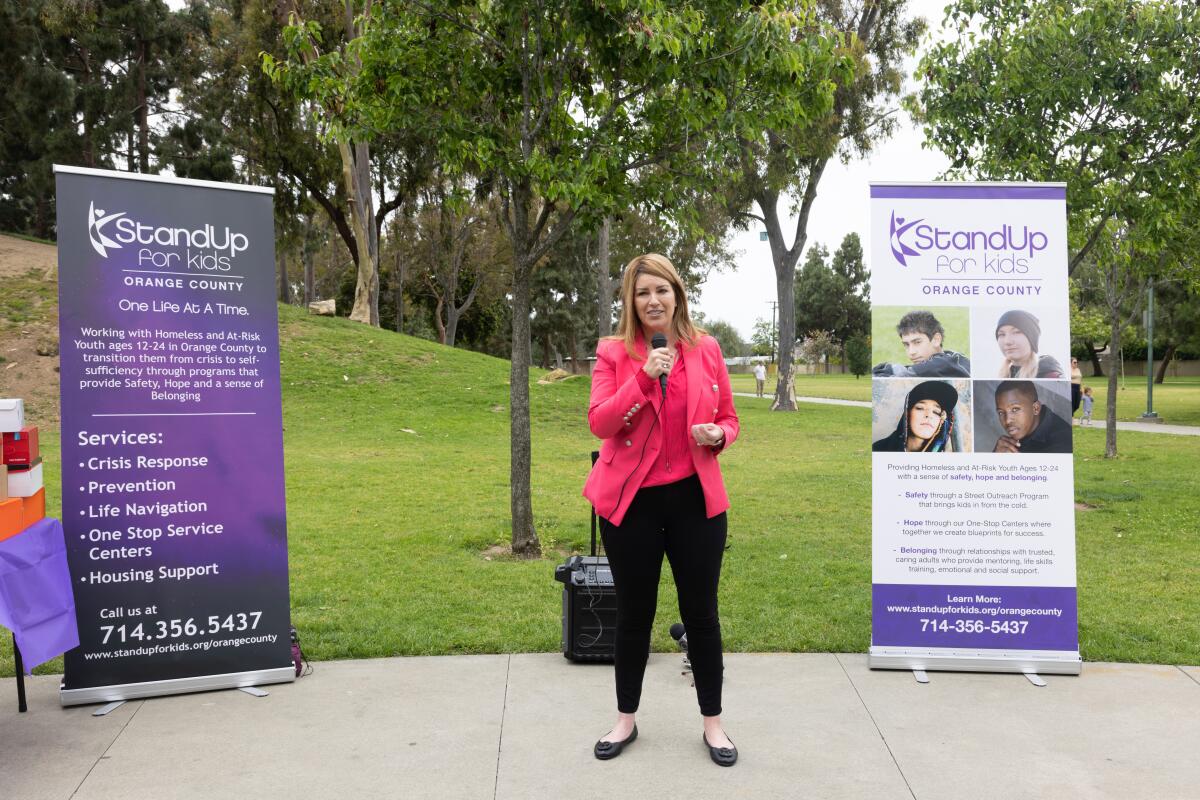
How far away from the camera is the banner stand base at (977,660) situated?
14.6 ft

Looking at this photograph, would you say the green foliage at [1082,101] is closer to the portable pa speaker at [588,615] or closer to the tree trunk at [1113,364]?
the tree trunk at [1113,364]

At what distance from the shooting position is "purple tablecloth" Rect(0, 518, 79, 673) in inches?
137

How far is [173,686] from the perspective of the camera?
166 inches

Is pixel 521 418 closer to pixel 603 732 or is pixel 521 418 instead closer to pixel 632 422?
pixel 603 732

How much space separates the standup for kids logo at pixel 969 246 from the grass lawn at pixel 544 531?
2122 millimetres

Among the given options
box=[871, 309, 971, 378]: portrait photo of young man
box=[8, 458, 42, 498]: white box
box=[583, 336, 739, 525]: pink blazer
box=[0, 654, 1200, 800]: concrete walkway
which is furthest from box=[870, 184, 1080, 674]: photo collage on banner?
box=[8, 458, 42, 498]: white box

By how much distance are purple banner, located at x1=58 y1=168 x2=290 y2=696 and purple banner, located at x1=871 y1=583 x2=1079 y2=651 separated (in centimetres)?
307

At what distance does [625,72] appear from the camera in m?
7.16

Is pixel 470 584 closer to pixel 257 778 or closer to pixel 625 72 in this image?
pixel 257 778

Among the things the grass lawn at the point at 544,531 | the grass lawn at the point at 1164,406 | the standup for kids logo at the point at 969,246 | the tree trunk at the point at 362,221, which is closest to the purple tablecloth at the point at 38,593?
the grass lawn at the point at 544,531

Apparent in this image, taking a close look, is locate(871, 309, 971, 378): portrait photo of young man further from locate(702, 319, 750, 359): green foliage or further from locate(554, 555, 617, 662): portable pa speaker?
locate(702, 319, 750, 359): green foliage

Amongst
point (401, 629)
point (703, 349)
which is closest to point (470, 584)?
point (401, 629)

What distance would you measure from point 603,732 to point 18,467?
274cm

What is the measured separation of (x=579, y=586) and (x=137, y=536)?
83.3 inches
